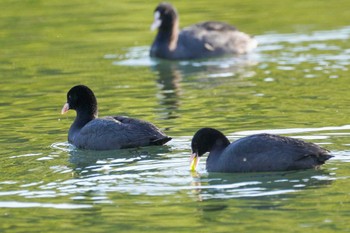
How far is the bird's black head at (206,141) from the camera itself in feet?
40.9

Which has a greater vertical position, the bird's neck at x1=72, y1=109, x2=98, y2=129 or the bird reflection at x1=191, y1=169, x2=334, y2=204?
the bird's neck at x1=72, y1=109, x2=98, y2=129

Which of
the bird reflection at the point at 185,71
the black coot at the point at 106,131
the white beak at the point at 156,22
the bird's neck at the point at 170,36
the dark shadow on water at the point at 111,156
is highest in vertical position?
the white beak at the point at 156,22

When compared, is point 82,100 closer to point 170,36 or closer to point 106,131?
point 106,131

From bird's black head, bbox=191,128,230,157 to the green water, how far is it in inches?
9.9

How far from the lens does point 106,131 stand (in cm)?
1409

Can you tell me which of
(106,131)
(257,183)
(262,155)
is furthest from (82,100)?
(257,183)

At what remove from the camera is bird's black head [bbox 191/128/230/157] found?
1245cm

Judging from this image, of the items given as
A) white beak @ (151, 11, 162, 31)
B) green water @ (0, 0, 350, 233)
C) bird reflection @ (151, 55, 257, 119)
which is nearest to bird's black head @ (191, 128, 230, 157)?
green water @ (0, 0, 350, 233)

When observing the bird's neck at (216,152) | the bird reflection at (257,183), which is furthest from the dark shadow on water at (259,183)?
the bird's neck at (216,152)

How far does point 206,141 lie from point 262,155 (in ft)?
2.30

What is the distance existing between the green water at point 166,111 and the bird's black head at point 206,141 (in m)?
0.25

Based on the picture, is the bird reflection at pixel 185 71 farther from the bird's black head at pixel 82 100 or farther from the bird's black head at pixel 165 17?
the bird's black head at pixel 82 100

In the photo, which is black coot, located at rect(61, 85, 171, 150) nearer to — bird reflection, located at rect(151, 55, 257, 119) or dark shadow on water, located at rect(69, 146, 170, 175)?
dark shadow on water, located at rect(69, 146, 170, 175)

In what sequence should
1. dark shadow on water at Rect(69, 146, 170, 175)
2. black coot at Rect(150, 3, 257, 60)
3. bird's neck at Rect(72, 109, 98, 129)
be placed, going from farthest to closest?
black coot at Rect(150, 3, 257, 60) → bird's neck at Rect(72, 109, 98, 129) → dark shadow on water at Rect(69, 146, 170, 175)
